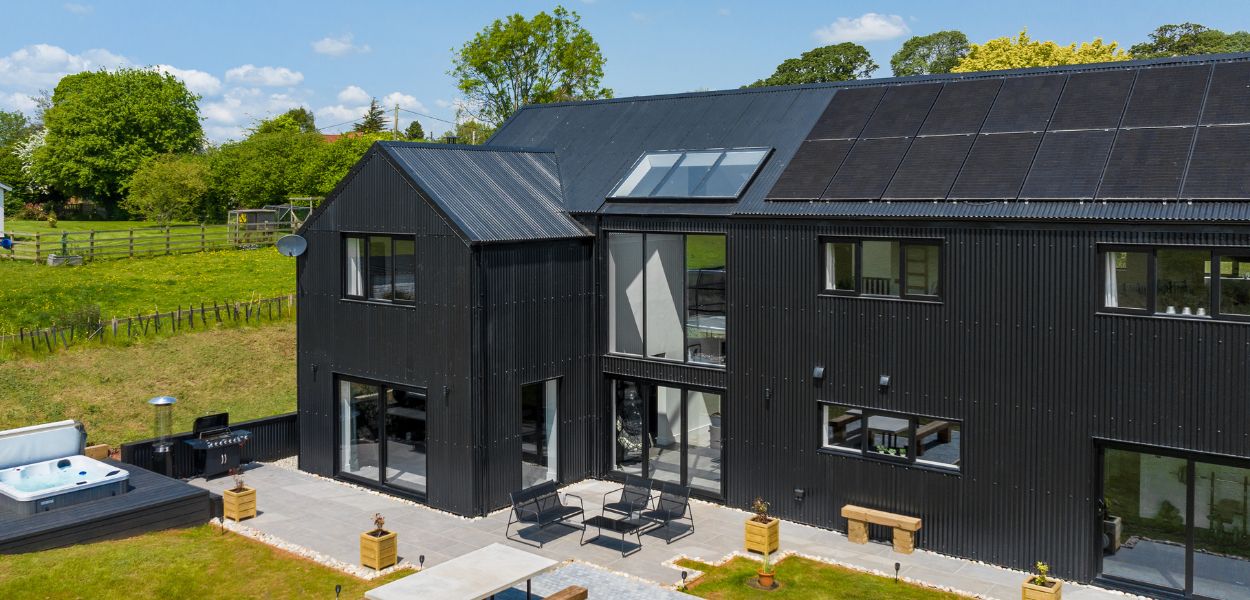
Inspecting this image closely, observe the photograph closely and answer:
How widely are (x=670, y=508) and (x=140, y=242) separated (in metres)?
30.4

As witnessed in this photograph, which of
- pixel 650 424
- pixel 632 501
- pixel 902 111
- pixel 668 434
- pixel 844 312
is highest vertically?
pixel 902 111

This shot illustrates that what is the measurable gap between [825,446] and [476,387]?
556cm

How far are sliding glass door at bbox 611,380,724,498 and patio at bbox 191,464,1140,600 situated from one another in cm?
59

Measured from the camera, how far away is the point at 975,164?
14.5m

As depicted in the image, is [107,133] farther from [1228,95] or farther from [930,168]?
[1228,95]

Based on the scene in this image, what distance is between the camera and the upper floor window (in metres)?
17.0

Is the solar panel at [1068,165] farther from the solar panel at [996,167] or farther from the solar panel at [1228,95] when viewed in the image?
the solar panel at [1228,95]

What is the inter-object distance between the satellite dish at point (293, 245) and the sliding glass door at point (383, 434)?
8.20 feet

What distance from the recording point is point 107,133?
58594mm

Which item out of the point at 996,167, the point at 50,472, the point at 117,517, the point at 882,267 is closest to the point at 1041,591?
the point at 882,267

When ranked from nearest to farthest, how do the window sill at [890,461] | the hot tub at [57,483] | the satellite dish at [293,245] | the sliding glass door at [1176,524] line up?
the sliding glass door at [1176,524] < the window sill at [890,461] < the hot tub at [57,483] < the satellite dish at [293,245]

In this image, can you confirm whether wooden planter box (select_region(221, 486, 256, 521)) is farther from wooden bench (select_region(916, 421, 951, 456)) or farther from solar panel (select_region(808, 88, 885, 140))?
solar panel (select_region(808, 88, 885, 140))

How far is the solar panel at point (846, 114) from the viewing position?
54.7ft

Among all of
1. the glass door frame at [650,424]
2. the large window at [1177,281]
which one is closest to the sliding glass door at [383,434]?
the glass door frame at [650,424]
